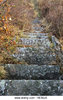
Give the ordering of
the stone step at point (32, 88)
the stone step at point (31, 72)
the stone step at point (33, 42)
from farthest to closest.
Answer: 1. the stone step at point (33, 42)
2. the stone step at point (31, 72)
3. the stone step at point (32, 88)

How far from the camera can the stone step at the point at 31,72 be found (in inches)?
111

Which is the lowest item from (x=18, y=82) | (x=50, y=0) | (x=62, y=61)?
(x=62, y=61)

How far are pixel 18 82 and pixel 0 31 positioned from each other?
7.33 ft

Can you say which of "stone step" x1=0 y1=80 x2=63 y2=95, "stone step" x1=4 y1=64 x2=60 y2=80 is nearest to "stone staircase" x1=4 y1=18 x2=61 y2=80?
"stone step" x1=4 y1=64 x2=60 y2=80

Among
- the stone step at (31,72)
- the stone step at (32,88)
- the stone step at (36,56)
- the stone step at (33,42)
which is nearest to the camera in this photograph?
the stone step at (32,88)

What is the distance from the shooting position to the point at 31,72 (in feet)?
9.36

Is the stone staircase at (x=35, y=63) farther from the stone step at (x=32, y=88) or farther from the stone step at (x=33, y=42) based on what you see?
the stone step at (x=32, y=88)

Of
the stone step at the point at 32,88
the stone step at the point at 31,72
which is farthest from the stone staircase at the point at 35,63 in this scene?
the stone step at the point at 32,88

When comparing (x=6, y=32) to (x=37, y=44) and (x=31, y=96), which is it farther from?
(x=31, y=96)

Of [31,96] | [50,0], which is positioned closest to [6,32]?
[31,96]

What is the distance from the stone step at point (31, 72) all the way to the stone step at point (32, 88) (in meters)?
0.48

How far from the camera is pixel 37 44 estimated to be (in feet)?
14.6

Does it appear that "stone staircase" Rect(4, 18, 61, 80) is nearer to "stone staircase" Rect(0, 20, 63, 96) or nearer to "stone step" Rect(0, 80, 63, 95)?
"stone staircase" Rect(0, 20, 63, 96)

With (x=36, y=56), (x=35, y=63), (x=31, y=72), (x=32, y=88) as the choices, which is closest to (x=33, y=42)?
(x=36, y=56)
